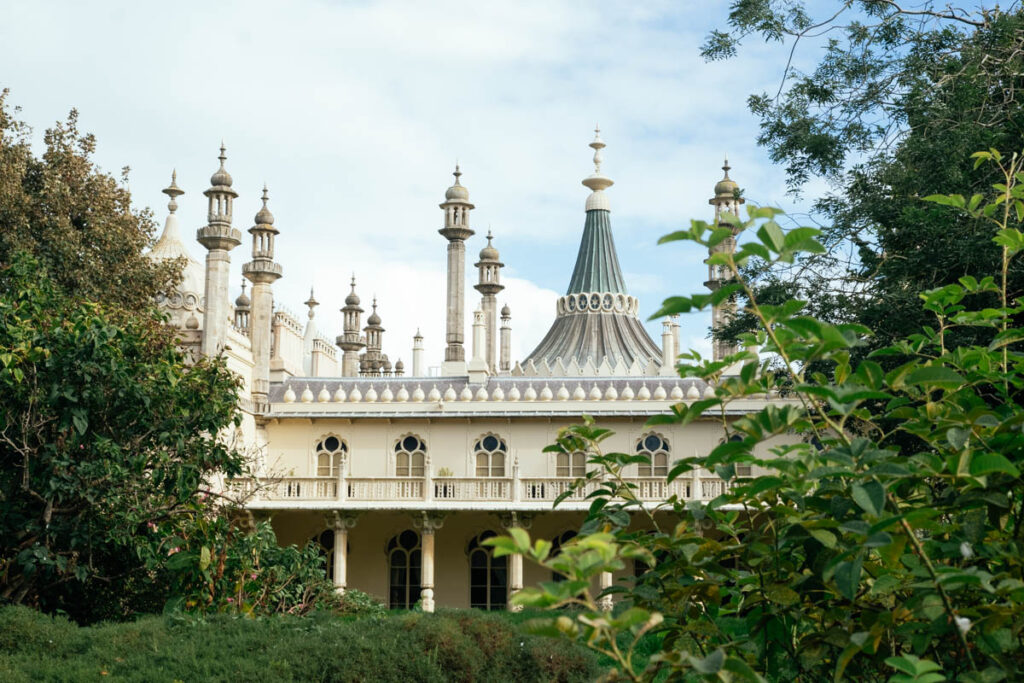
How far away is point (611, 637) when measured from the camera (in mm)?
3111

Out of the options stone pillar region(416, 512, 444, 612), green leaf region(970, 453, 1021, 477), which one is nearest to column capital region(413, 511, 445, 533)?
stone pillar region(416, 512, 444, 612)

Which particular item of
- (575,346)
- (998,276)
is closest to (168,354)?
(998,276)

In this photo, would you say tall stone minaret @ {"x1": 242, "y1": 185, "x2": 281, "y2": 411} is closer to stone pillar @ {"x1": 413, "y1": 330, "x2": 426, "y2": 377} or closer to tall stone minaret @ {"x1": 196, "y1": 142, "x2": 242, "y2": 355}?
tall stone minaret @ {"x1": 196, "y1": 142, "x2": 242, "y2": 355}

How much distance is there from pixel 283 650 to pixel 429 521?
1684 centimetres

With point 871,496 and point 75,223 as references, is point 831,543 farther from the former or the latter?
point 75,223

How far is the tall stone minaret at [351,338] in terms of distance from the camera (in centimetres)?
4581

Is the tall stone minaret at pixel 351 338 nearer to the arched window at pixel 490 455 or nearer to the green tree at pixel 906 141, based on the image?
the arched window at pixel 490 455

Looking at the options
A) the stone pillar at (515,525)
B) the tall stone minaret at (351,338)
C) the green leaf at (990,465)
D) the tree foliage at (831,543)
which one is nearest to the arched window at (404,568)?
the stone pillar at (515,525)

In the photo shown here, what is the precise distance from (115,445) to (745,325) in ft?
33.8

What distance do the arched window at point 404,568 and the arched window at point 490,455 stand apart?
2626 mm

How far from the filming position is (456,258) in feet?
113

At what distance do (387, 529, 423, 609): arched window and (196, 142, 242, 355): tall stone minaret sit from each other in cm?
718

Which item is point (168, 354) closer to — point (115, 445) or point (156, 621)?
point (115, 445)

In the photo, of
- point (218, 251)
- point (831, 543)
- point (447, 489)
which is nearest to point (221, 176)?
point (218, 251)
